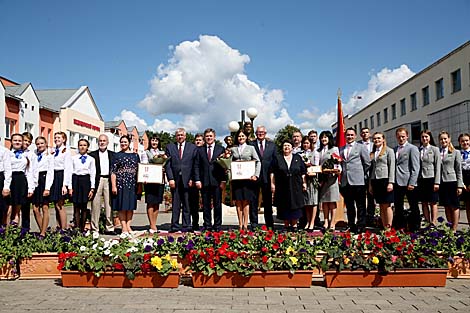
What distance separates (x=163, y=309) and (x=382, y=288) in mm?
2479

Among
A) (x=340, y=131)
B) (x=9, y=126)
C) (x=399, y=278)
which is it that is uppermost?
(x=9, y=126)

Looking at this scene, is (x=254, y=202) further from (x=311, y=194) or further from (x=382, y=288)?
(x=382, y=288)

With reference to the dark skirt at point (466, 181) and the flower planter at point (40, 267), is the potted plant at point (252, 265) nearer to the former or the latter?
the flower planter at point (40, 267)

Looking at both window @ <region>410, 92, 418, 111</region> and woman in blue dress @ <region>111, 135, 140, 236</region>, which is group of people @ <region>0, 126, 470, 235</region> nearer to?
woman in blue dress @ <region>111, 135, 140, 236</region>

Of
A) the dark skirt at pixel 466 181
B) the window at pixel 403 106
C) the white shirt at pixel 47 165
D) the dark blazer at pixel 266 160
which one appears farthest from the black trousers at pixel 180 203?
the window at pixel 403 106

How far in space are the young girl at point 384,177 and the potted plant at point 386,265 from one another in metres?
1.90

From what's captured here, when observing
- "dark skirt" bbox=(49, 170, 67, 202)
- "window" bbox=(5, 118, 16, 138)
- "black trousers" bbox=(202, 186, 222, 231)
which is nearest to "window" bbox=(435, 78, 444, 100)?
"black trousers" bbox=(202, 186, 222, 231)

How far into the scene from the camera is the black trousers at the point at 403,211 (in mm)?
7547

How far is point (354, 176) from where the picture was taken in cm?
767

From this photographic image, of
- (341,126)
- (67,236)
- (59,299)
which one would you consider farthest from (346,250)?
(341,126)

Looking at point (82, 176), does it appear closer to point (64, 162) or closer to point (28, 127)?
point (64, 162)

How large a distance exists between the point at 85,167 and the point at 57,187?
21.8 inches

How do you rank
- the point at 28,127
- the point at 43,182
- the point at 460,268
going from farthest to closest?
the point at 28,127 < the point at 43,182 < the point at 460,268

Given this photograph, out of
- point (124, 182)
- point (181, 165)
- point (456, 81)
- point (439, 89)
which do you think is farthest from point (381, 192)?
point (439, 89)
